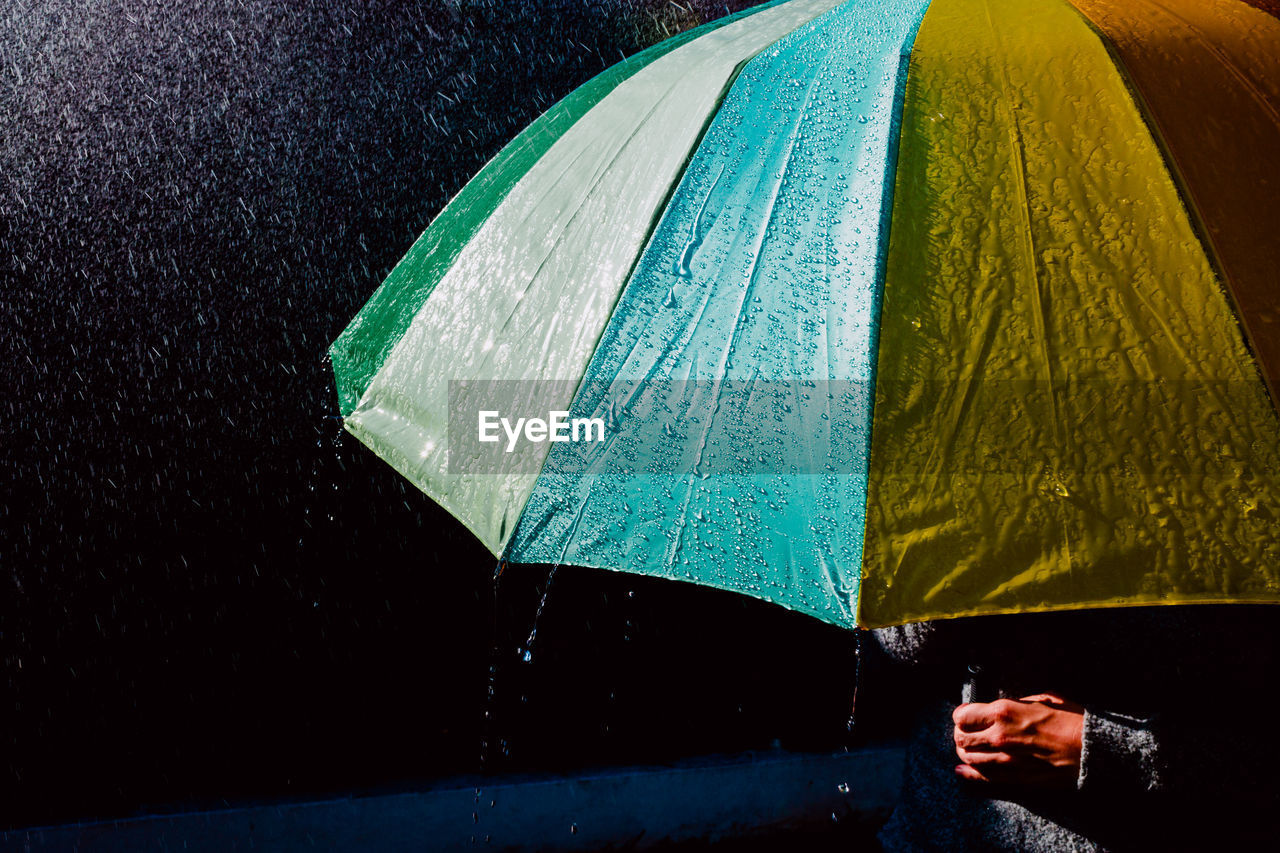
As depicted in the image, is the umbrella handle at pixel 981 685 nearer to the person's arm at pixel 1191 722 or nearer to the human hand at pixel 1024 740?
the human hand at pixel 1024 740

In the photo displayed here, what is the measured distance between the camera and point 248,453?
3188mm

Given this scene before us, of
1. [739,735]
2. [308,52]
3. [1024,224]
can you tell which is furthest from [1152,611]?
[308,52]

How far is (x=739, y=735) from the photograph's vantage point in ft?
11.3

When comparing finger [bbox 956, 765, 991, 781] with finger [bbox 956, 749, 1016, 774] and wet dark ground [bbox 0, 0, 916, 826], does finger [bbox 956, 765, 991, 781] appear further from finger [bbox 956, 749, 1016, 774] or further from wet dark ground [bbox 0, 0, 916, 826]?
wet dark ground [bbox 0, 0, 916, 826]

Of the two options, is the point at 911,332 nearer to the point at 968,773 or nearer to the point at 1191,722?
the point at 1191,722

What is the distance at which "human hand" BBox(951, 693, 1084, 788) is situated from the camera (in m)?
1.29

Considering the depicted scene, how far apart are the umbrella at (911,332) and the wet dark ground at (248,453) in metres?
2.11

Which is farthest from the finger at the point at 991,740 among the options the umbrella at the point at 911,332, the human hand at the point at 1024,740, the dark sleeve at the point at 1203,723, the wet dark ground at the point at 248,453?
the wet dark ground at the point at 248,453

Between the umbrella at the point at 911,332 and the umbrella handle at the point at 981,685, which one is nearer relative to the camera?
the umbrella at the point at 911,332

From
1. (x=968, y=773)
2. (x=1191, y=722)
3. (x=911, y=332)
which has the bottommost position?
(x=968, y=773)

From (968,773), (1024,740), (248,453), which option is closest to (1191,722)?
(1024,740)

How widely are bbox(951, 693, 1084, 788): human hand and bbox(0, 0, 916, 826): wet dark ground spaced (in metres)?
1.99

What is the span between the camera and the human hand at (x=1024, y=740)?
129 cm

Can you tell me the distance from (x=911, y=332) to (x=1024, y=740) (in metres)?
0.73
